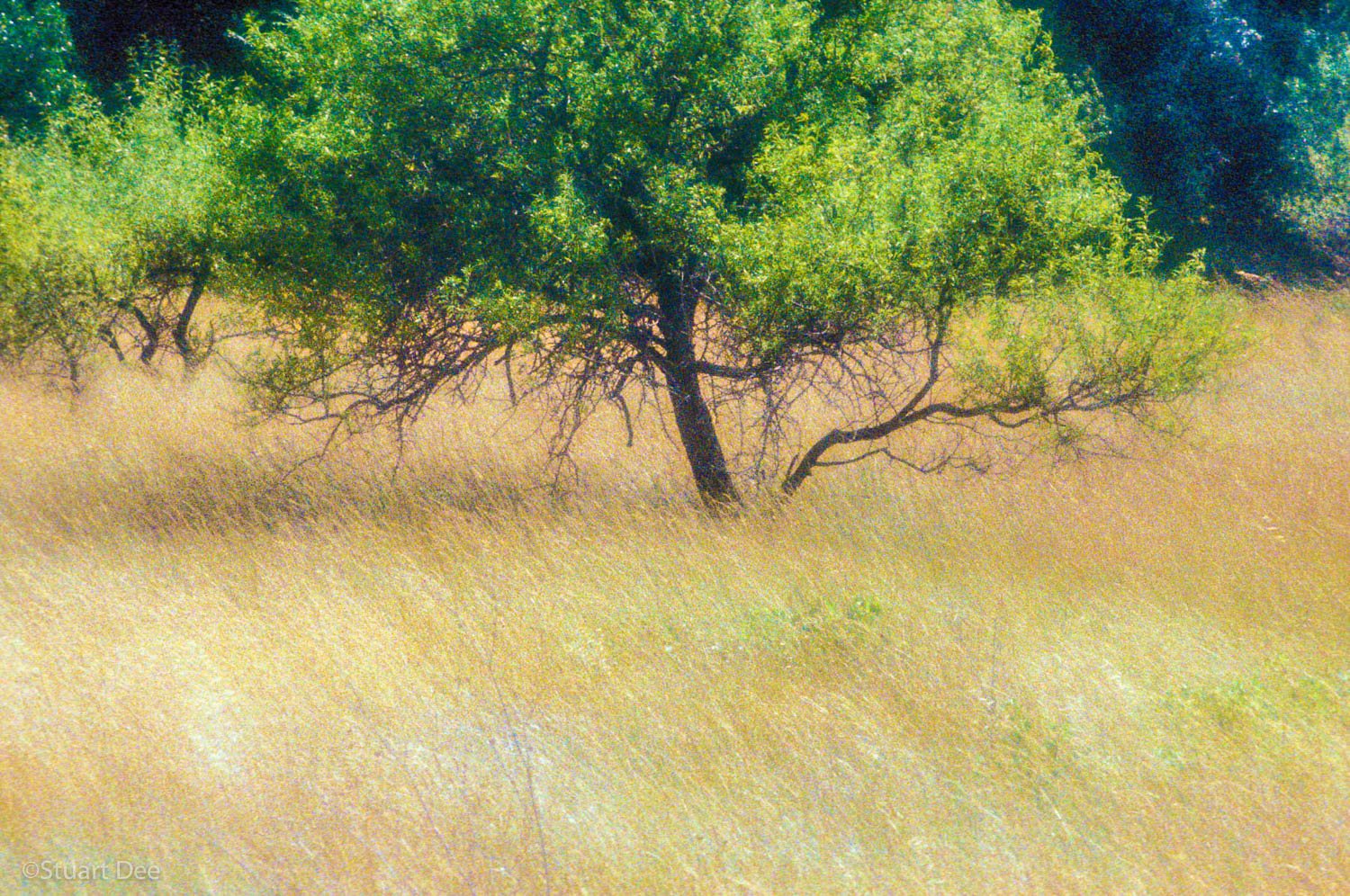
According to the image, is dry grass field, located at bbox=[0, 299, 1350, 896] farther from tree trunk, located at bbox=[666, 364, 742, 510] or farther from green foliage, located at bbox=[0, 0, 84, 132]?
green foliage, located at bbox=[0, 0, 84, 132]

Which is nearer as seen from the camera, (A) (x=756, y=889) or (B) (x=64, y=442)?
(A) (x=756, y=889)

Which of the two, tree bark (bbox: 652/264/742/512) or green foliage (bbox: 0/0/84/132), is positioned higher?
green foliage (bbox: 0/0/84/132)

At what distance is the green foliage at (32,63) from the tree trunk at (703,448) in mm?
11262

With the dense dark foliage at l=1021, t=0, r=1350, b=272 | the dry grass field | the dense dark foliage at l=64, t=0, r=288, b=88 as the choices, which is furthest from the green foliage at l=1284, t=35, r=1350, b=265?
the dense dark foliage at l=64, t=0, r=288, b=88

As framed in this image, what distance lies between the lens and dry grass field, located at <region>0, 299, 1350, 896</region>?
147 inches

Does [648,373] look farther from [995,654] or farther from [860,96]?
[995,654]

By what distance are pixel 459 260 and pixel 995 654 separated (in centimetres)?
432

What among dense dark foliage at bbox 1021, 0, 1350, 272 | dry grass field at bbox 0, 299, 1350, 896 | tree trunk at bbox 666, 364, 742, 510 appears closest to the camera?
dry grass field at bbox 0, 299, 1350, 896

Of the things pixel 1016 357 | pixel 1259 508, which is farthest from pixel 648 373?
pixel 1259 508

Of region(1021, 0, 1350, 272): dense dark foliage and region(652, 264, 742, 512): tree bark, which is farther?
region(1021, 0, 1350, 272): dense dark foliage

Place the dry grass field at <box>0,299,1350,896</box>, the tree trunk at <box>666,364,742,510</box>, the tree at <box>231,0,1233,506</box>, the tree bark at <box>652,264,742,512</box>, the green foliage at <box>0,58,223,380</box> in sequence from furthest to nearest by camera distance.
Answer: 1. the green foliage at <box>0,58,223,380</box>
2. the tree trunk at <box>666,364,742,510</box>
3. the tree bark at <box>652,264,742,512</box>
4. the tree at <box>231,0,1233,506</box>
5. the dry grass field at <box>0,299,1350,896</box>

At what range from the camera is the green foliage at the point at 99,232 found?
792 centimetres

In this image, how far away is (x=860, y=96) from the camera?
23.7 feet

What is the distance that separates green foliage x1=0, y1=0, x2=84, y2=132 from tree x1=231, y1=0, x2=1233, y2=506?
30.5 feet
